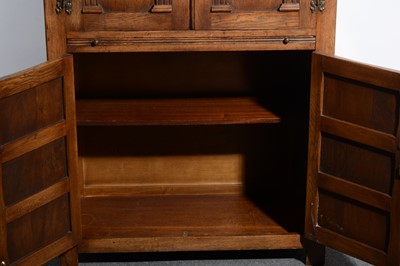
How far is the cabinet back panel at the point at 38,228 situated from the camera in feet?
7.26

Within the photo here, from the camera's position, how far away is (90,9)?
7.96 feet

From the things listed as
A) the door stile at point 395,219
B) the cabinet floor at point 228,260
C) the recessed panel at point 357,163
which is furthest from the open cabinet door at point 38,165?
the door stile at point 395,219

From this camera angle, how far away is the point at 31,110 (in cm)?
222

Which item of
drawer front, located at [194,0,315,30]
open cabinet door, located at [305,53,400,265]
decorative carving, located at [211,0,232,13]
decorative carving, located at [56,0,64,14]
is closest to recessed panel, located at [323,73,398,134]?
open cabinet door, located at [305,53,400,265]

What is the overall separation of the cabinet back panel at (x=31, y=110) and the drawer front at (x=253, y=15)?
49 centimetres

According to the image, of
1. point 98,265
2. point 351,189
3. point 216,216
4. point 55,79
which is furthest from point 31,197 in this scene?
point 351,189

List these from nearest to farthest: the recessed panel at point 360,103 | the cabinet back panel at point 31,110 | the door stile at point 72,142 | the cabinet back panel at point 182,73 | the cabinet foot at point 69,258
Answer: the cabinet back panel at point 31,110 < the recessed panel at point 360,103 < the door stile at point 72,142 < the cabinet foot at point 69,258 < the cabinet back panel at point 182,73

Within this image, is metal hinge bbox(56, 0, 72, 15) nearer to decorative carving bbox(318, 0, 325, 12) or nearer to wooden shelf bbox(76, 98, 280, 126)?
wooden shelf bbox(76, 98, 280, 126)

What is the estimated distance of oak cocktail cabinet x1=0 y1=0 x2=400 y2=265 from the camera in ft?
7.44

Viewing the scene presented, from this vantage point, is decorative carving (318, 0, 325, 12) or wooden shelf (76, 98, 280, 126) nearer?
decorative carving (318, 0, 325, 12)

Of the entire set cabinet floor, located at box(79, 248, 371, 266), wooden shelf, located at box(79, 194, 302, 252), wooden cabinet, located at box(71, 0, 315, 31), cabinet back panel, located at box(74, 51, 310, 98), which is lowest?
cabinet floor, located at box(79, 248, 371, 266)

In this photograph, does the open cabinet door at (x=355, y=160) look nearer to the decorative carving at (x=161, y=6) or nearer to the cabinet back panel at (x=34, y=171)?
the decorative carving at (x=161, y=6)

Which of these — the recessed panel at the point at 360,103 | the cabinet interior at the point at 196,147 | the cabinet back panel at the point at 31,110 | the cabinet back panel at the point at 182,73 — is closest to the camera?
the cabinet back panel at the point at 31,110

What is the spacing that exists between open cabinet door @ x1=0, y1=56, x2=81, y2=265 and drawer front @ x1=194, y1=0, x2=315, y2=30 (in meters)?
0.44
